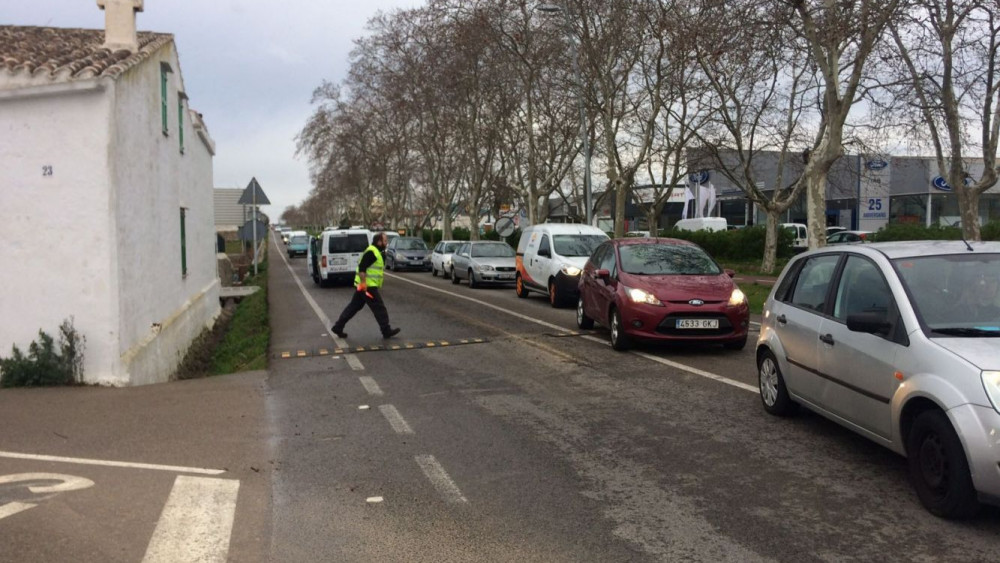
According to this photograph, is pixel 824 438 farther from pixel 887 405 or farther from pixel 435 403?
pixel 435 403

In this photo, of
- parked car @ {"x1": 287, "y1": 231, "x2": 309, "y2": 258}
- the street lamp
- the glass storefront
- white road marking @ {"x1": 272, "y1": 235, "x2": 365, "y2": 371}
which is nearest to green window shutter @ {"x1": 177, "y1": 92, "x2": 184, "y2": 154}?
white road marking @ {"x1": 272, "y1": 235, "x2": 365, "y2": 371}

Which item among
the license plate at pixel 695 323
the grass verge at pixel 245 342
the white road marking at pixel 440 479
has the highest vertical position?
the license plate at pixel 695 323

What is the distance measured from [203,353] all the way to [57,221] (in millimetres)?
6172

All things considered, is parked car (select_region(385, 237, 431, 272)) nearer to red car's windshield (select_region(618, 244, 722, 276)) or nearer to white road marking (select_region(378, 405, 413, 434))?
red car's windshield (select_region(618, 244, 722, 276))

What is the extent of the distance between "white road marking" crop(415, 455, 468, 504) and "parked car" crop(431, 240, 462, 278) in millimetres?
23521

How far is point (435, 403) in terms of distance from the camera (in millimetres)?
7742

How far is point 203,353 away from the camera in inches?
554

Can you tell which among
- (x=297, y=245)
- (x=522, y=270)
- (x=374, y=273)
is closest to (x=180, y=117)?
(x=374, y=273)

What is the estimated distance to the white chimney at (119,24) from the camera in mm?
10703

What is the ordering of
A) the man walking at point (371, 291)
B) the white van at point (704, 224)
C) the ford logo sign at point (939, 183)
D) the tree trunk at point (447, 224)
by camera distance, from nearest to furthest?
the man walking at point (371, 291) → the ford logo sign at point (939, 183) → the white van at point (704, 224) → the tree trunk at point (447, 224)

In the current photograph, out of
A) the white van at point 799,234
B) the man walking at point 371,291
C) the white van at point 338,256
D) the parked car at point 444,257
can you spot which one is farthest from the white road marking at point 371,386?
the white van at point 799,234

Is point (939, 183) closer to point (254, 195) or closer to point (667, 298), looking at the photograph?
point (254, 195)

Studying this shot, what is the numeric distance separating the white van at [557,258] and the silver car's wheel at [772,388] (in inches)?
391

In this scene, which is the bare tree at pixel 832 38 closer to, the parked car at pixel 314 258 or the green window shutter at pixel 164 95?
the green window shutter at pixel 164 95
